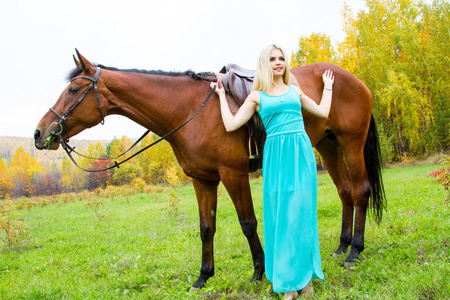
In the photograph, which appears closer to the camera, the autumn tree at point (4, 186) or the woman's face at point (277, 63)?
the woman's face at point (277, 63)

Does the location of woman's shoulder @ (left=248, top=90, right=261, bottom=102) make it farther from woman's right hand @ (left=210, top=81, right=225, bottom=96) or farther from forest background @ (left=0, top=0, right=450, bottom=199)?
forest background @ (left=0, top=0, right=450, bottom=199)

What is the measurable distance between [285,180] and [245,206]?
23.0 inches

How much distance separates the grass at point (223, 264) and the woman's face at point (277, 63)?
1991 millimetres

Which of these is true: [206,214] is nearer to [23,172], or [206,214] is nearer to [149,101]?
[149,101]

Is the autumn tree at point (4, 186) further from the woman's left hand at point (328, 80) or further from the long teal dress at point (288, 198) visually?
the woman's left hand at point (328, 80)

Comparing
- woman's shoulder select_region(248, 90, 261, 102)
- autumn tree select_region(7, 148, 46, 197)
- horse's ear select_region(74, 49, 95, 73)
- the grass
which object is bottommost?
autumn tree select_region(7, 148, 46, 197)

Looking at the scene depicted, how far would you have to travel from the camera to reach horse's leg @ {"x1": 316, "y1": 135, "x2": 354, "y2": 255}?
12.9ft

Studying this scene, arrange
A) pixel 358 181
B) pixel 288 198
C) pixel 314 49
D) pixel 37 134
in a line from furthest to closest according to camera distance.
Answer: pixel 314 49 < pixel 358 181 < pixel 37 134 < pixel 288 198

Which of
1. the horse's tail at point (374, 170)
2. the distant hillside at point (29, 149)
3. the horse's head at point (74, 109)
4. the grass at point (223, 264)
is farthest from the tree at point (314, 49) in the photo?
the distant hillside at point (29, 149)

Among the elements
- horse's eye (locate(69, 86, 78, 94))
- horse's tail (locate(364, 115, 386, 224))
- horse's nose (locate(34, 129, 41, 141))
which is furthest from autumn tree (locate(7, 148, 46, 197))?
horse's tail (locate(364, 115, 386, 224))

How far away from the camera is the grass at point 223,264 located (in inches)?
103

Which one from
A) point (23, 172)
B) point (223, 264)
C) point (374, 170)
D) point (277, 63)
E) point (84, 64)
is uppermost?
point (84, 64)

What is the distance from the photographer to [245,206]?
9.54 ft

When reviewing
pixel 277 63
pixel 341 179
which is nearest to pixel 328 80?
pixel 277 63
